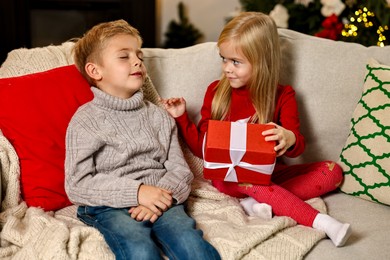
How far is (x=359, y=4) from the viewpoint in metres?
2.74

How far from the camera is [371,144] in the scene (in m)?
1.68

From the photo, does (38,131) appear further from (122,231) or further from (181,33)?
(181,33)

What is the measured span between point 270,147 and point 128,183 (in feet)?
1.30

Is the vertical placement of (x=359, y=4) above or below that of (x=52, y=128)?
above

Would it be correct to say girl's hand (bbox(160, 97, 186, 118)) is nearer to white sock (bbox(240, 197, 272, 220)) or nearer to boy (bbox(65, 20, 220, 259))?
boy (bbox(65, 20, 220, 259))

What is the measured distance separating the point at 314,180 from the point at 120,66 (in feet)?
2.31

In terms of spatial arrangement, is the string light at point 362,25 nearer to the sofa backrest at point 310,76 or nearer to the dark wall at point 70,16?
the sofa backrest at point 310,76

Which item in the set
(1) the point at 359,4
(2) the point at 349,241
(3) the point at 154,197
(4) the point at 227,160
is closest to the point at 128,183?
(3) the point at 154,197

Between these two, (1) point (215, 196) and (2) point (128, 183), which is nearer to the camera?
(2) point (128, 183)

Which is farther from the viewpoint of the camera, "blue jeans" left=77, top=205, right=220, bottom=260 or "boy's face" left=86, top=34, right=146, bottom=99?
"boy's face" left=86, top=34, right=146, bottom=99

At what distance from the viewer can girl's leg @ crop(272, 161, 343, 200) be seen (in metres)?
1.70

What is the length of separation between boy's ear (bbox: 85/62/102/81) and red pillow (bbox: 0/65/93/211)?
99 millimetres

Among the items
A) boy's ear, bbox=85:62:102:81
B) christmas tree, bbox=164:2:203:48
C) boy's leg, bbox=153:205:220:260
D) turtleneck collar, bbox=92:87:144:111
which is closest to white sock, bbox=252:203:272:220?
boy's leg, bbox=153:205:220:260

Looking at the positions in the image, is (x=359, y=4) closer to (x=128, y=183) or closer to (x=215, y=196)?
(x=215, y=196)
